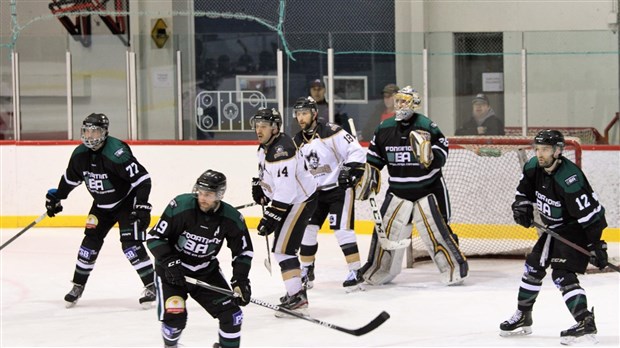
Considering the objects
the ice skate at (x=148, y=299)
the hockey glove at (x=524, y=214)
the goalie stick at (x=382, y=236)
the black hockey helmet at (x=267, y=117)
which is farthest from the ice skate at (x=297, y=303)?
the hockey glove at (x=524, y=214)

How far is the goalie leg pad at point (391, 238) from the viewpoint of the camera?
23.6ft

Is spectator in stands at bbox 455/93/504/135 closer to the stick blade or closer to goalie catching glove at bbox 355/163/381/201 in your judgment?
goalie catching glove at bbox 355/163/381/201

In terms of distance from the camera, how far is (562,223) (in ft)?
18.3

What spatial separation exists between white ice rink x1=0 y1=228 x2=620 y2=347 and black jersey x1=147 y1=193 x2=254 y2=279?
962 millimetres

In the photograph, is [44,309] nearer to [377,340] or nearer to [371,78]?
[377,340]

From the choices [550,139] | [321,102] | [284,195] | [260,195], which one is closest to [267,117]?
[284,195]

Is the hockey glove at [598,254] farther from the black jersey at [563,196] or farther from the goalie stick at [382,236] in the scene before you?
the goalie stick at [382,236]

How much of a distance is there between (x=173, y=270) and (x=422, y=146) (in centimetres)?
253

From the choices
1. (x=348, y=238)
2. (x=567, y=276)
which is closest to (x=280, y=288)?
(x=348, y=238)

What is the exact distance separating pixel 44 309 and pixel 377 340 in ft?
6.74

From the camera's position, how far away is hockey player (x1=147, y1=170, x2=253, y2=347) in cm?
472

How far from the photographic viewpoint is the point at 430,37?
9.56 metres

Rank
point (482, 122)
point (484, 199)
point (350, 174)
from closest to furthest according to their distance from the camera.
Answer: point (350, 174) → point (484, 199) → point (482, 122)

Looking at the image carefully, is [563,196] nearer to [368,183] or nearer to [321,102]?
[368,183]
